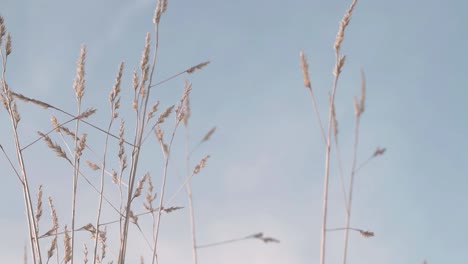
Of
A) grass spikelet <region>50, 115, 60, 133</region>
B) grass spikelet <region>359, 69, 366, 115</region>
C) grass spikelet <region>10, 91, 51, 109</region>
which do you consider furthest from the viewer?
grass spikelet <region>50, 115, 60, 133</region>

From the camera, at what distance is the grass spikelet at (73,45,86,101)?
8.16 ft

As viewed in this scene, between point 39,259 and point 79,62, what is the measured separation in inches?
37.4

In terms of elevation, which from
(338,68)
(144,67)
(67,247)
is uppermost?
(144,67)

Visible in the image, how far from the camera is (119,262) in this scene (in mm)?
2113

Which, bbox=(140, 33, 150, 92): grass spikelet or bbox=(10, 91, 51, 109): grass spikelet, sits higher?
bbox=(140, 33, 150, 92): grass spikelet

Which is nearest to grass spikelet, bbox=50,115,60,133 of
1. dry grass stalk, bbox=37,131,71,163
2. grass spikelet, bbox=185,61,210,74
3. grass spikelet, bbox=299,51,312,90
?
dry grass stalk, bbox=37,131,71,163

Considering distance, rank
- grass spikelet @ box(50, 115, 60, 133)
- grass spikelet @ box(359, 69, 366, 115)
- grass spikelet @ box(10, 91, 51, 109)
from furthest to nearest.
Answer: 1. grass spikelet @ box(50, 115, 60, 133)
2. grass spikelet @ box(10, 91, 51, 109)
3. grass spikelet @ box(359, 69, 366, 115)

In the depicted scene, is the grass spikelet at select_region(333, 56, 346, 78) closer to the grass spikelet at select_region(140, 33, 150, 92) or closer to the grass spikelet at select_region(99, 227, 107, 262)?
the grass spikelet at select_region(140, 33, 150, 92)

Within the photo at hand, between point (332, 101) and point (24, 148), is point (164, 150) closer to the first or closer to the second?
point (24, 148)

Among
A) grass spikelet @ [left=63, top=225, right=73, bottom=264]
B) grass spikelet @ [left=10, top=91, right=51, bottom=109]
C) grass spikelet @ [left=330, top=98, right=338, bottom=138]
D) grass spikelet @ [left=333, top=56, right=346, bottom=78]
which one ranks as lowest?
grass spikelet @ [left=63, top=225, right=73, bottom=264]

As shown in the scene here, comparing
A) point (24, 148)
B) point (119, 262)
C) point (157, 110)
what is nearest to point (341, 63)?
point (157, 110)

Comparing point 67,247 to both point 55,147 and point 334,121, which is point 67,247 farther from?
point 334,121

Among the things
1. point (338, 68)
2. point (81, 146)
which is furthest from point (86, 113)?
point (338, 68)

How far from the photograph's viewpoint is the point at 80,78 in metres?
2.53
